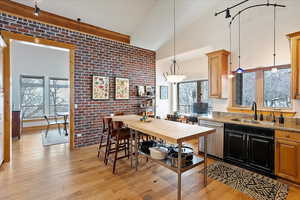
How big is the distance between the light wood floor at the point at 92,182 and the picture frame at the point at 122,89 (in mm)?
1986

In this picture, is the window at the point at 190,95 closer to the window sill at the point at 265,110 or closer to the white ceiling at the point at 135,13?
the window sill at the point at 265,110

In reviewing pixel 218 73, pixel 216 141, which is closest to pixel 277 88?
pixel 218 73

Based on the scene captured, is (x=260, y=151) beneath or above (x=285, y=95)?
beneath

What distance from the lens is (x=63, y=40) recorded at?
3.83 m

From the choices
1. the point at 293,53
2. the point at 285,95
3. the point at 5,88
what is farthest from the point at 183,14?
the point at 5,88

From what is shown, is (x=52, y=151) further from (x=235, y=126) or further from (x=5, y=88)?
(x=235, y=126)

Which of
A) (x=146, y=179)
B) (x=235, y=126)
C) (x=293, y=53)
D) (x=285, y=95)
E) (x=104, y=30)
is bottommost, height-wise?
(x=146, y=179)

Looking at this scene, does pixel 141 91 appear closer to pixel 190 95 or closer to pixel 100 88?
pixel 100 88

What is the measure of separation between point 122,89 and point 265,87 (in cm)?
367

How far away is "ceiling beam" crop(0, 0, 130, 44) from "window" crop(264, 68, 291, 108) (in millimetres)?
3923

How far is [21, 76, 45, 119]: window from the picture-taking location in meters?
6.30

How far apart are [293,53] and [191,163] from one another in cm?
249

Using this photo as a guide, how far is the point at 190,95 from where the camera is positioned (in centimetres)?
586

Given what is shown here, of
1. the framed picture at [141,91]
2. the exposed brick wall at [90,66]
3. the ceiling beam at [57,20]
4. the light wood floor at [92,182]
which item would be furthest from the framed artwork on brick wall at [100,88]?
the light wood floor at [92,182]
